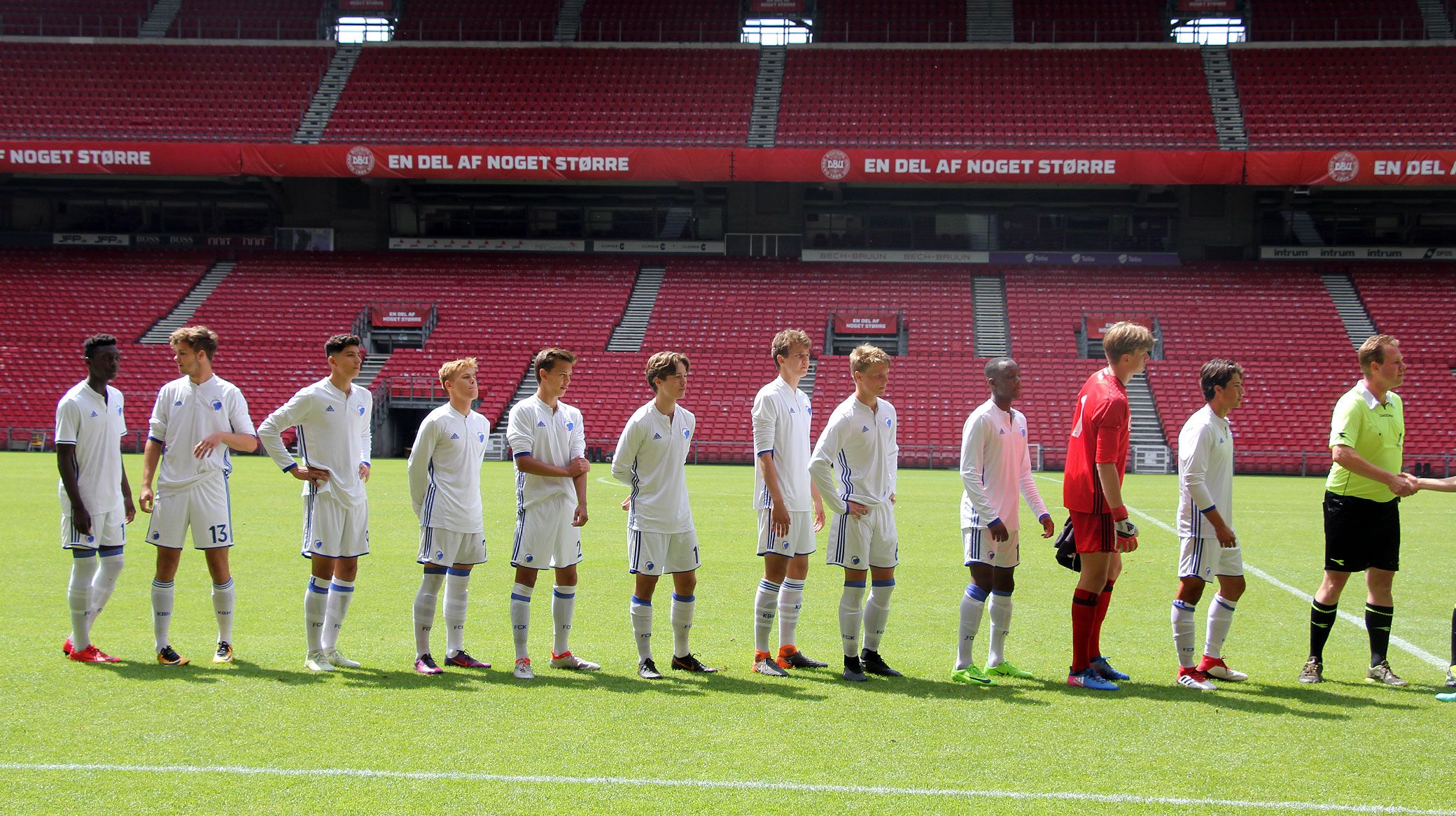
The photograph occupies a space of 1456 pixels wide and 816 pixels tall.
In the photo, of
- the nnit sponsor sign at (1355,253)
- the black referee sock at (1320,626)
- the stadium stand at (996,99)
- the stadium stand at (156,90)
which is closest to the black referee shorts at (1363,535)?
the black referee sock at (1320,626)

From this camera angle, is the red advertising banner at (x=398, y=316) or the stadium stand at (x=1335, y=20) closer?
the red advertising banner at (x=398, y=316)

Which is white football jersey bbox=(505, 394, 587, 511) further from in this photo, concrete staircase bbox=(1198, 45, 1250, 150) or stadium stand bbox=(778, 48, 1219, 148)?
concrete staircase bbox=(1198, 45, 1250, 150)

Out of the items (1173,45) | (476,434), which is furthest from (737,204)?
(476,434)

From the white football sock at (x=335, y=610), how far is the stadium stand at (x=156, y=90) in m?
32.5

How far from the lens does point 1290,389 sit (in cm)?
2881

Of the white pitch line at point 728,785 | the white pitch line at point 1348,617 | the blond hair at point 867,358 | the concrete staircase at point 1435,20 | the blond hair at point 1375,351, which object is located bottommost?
the white pitch line at point 1348,617

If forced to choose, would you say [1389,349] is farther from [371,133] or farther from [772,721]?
[371,133]

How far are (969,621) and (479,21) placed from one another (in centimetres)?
3888

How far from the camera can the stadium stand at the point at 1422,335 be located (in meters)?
27.0

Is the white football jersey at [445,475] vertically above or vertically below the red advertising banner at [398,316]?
below

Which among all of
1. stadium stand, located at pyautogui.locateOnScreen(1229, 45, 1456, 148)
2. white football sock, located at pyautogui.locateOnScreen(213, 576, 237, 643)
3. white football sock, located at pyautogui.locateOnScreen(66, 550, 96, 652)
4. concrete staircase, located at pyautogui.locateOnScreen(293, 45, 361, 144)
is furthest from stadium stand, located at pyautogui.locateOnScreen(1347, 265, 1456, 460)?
concrete staircase, located at pyautogui.locateOnScreen(293, 45, 361, 144)

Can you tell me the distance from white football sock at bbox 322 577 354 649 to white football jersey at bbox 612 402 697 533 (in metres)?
1.80

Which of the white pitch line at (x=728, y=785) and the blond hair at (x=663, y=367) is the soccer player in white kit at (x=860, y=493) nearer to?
the blond hair at (x=663, y=367)

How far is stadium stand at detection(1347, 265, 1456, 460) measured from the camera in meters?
27.0
